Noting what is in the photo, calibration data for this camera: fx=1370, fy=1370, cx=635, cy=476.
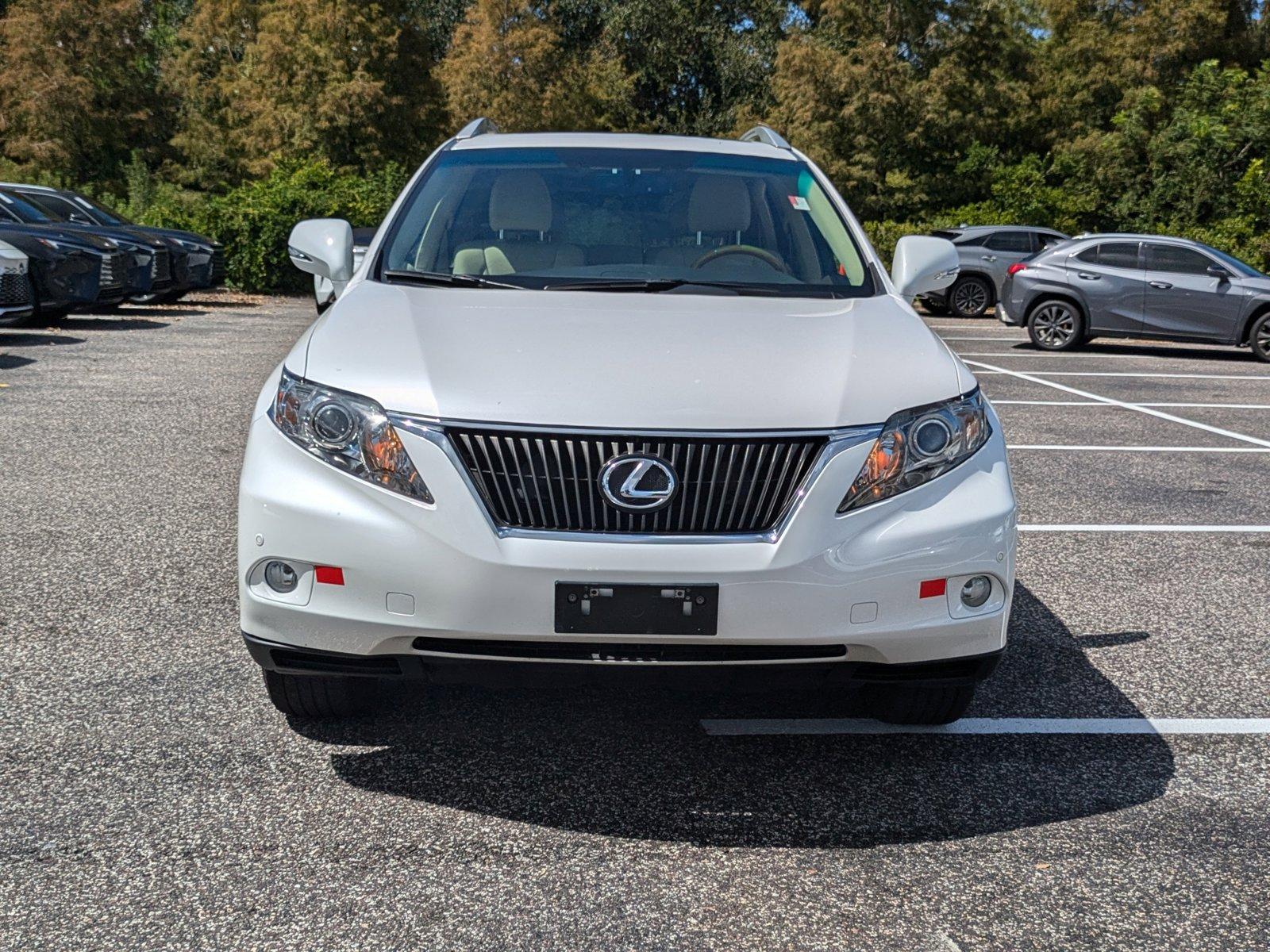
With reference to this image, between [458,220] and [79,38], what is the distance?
138ft

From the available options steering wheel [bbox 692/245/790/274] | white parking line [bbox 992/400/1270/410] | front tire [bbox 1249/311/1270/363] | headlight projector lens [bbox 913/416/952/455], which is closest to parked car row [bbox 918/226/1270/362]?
front tire [bbox 1249/311/1270/363]

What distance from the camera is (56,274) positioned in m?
14.7

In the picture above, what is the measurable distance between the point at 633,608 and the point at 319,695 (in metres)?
1.08

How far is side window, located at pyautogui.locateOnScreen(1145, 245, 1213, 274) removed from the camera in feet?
58.1

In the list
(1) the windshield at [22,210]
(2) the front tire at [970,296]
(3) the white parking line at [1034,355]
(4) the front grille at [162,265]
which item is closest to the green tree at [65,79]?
(4) the front grille at [162,265]

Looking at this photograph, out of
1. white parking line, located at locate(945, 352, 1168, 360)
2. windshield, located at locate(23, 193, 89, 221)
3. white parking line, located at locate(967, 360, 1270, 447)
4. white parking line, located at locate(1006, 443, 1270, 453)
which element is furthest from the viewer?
windshield, located at locate(23, 193, 89, 221)

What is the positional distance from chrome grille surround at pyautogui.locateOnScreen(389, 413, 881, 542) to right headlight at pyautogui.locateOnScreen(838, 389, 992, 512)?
0.13 metres

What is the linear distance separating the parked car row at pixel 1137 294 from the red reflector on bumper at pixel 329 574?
53.3ft

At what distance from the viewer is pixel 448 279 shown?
4.16 m

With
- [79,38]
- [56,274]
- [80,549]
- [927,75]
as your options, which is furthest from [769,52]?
[80,549]

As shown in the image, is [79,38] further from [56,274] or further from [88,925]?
[88,925]

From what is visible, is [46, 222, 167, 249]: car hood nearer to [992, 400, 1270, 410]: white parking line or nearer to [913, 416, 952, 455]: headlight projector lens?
[992, 400, 1270, 410]: white parking line

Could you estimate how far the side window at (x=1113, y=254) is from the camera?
58.6 ft

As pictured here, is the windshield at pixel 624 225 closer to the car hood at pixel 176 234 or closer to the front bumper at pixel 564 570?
the front bumper at pixel 564 570
